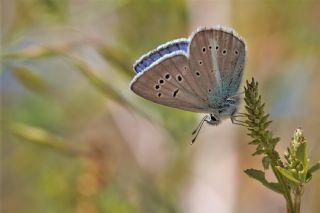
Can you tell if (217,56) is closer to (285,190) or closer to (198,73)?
(198,73)

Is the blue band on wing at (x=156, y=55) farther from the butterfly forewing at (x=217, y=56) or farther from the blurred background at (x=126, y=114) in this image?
the blurred background at (x=126, y=114)

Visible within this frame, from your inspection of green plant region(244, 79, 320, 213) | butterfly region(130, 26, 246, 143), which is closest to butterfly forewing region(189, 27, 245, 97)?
butterfly region(130, 26, 246, 143)

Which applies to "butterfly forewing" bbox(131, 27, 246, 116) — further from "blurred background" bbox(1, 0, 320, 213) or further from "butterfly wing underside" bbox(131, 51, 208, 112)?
"blurred background" bbox(1, 0, 320, 213)

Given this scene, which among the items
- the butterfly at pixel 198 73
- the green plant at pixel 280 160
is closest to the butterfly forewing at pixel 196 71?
the butterfly at pixel 198 73

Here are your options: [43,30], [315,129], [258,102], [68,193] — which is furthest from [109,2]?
[258,102]

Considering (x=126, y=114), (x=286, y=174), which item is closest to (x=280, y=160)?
(x=286, y=174)

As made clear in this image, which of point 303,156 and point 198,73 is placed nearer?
point 303,156

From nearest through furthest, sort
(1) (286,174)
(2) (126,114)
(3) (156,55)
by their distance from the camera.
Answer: (1) (286,174), (3) (156,55), (2) (126,114)
